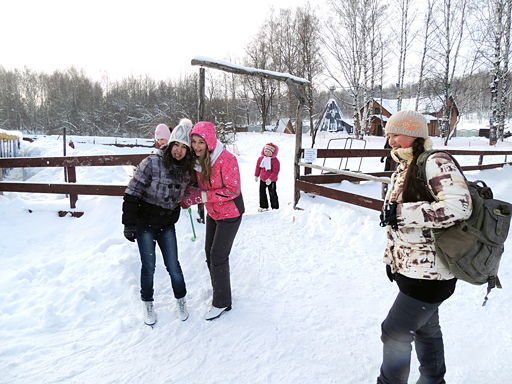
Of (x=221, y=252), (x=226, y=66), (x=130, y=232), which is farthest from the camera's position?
(x=226, y=66)

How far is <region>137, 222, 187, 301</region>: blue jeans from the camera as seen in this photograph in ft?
9.12

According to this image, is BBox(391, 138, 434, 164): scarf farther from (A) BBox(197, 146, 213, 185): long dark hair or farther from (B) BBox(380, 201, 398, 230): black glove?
(A) BBox(197, 146, 213, 185): long dark hair

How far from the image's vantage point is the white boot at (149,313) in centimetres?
284

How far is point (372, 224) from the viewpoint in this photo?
15.7 feet

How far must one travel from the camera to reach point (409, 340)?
1.73 metres

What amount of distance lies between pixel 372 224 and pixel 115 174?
755 centimetres

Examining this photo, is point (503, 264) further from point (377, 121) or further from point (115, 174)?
point (377, 121)

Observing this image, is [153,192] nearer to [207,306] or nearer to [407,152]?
[207,306]

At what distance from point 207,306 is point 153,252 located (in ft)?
2.71

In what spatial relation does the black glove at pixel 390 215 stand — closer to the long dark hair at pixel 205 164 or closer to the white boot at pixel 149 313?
the long dark hair at pixel 205 164

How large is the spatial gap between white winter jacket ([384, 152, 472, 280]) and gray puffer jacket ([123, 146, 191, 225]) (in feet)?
6.08

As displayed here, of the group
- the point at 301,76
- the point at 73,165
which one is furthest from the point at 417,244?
the point at 301,76

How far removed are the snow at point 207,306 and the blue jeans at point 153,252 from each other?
1.02 feet

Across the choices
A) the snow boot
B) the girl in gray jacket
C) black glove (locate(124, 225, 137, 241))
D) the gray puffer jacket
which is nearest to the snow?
the snow boot
